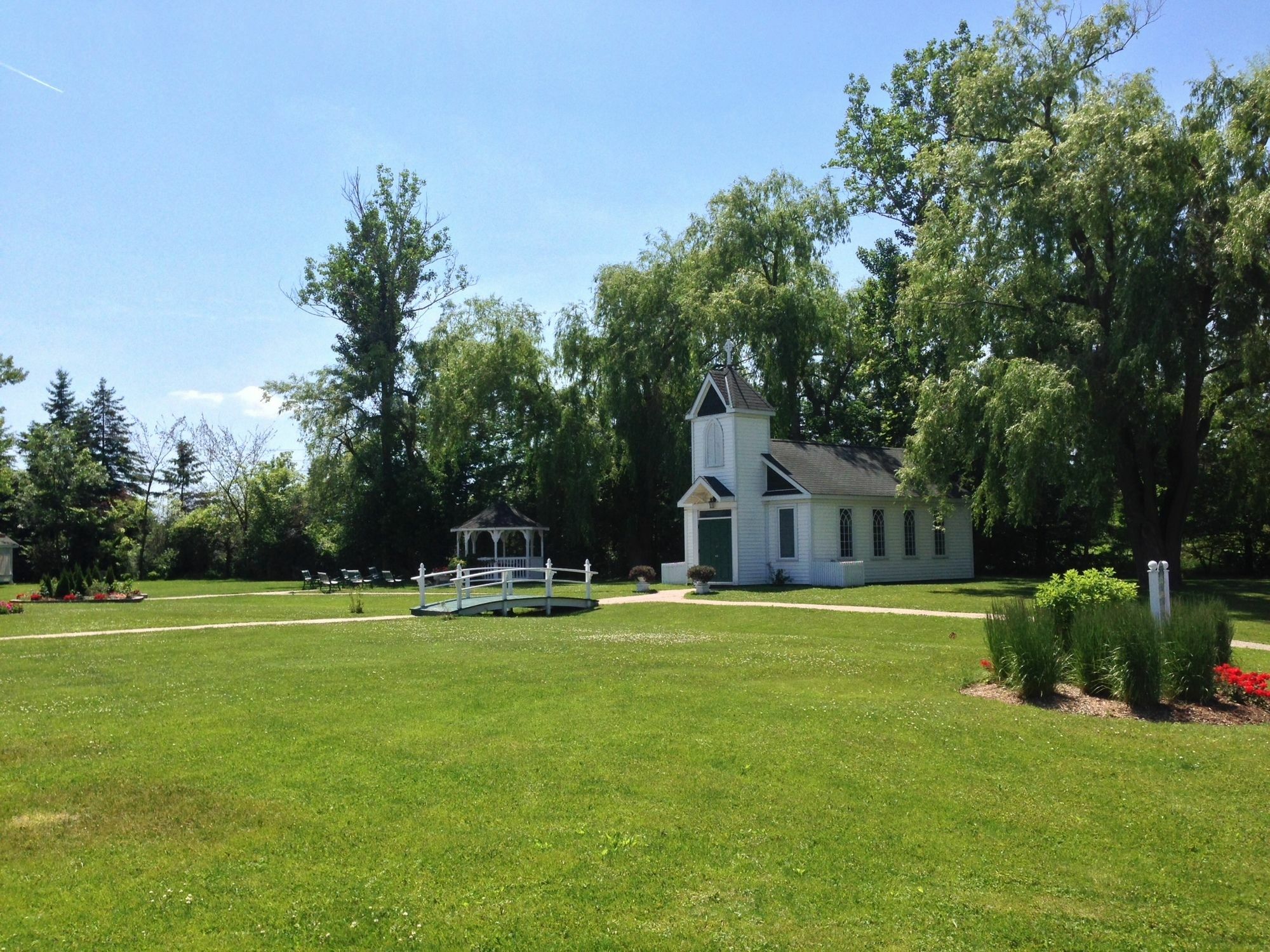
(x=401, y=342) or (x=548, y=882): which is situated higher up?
(x=401, y=342)

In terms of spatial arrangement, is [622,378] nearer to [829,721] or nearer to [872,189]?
[872,189]

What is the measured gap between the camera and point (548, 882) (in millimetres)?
6125

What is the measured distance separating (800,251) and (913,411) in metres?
8.70

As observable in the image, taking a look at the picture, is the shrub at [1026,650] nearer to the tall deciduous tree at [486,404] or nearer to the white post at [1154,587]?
the white post at [1154,587]

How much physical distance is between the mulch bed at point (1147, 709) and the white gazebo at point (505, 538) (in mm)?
31860

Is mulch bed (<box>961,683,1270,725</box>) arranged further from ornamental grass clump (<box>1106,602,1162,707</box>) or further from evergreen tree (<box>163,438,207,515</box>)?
evergreen tree (<box>163,438,207,515</box>)

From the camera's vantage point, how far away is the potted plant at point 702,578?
29703 millimetres

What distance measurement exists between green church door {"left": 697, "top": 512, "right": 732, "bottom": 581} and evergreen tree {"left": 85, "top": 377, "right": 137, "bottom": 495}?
59307 mm

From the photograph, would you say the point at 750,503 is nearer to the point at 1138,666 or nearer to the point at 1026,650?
the point at 1026,650

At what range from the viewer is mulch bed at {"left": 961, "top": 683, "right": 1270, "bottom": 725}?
35.0 ft

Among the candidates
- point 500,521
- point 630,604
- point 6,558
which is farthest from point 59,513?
point 630,604

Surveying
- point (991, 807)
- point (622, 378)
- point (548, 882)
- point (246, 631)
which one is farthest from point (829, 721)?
point (622, 378)

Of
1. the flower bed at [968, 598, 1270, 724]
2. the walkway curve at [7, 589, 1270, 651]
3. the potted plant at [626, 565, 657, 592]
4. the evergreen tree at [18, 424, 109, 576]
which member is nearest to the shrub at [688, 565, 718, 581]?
the walkway curve at [7, 589, 1270, 651]

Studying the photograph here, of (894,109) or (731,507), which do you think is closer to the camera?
(731,507)
